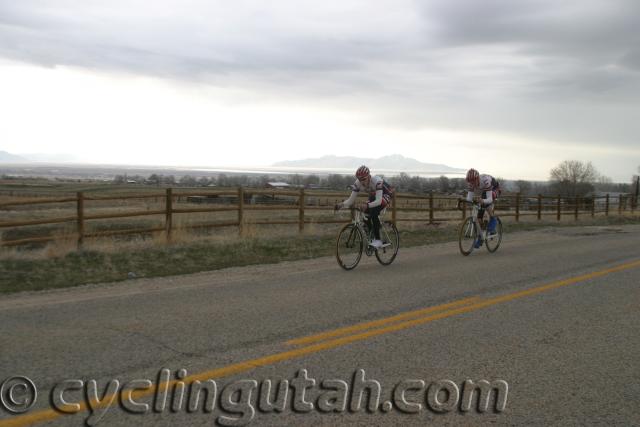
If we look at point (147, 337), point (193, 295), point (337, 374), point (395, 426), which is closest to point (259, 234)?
point (193, 295)

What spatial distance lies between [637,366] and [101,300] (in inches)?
241

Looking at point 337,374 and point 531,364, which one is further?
point 531,364

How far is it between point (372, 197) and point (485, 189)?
3.77 meters

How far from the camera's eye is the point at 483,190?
43.3 ft

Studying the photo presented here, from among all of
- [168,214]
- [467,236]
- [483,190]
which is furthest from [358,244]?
[168,214]

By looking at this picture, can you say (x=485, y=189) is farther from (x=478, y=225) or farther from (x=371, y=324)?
(x=371, y=324)

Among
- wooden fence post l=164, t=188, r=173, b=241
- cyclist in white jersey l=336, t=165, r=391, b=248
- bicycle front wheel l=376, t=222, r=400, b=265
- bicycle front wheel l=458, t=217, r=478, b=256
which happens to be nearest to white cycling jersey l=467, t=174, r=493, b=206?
bicycle front wheel l=458, t=217, r=478, b=256

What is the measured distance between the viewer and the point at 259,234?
51.4 ft

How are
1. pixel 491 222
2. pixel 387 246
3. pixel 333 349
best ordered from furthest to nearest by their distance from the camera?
pixel 491 222 < pixel 387 246 < pixel 333 349

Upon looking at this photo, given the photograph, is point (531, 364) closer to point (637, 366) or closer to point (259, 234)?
point (637, 366)

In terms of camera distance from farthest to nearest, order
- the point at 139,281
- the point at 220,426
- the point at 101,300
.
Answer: the point at 139,281 < the point at 101,300 < the point at 220,426

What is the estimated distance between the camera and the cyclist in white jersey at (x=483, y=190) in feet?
41.9

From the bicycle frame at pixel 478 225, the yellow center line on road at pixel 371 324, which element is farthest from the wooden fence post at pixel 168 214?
the yellow center line on road at pixel 371 324

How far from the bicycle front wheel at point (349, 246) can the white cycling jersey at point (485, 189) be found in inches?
144
